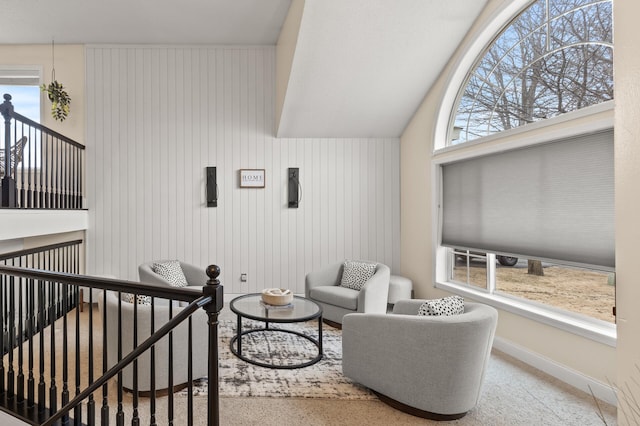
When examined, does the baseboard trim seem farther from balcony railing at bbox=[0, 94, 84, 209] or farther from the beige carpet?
balcony railing at bbox=[0, 94, 84, 209]

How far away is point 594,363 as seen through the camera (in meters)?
2.60

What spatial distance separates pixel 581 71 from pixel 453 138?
1574mm

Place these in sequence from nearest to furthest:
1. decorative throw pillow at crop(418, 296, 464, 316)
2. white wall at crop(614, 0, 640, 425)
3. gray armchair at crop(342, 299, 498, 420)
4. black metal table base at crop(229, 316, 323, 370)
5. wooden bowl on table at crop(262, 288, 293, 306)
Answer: white wall at crop(614, 0, 640, 425) → gray armchair at crop(342, 299, 498, 420) → decorative throw pillow at crop(418, 296, 464, 316) → black metal table base at crop(229, 316, 323, 370) → wooden bowl on table at crop(262, 288, 293, 306)

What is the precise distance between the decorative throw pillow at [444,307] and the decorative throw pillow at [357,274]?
1.74m

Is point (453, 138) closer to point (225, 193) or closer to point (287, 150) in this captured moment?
point (287, 150)

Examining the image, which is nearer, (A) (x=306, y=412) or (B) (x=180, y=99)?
(A) (x=306, y=412)

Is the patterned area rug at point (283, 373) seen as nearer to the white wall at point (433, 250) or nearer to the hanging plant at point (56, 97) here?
the white wall at point (433, 250)

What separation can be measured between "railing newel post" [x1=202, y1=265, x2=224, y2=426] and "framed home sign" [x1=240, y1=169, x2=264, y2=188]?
3594mm

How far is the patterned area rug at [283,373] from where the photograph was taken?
262cm

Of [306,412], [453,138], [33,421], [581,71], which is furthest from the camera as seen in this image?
[453,138]

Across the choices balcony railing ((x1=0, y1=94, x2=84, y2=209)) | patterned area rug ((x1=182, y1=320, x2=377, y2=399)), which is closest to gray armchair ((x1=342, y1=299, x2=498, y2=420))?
patterned area rug ((x1=182, y1=320, x2=377, y2=399))

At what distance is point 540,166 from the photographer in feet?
10.0

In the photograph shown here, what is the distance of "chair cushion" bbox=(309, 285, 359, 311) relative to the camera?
3.90 metres

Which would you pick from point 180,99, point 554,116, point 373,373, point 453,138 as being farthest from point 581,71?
point 180,99
